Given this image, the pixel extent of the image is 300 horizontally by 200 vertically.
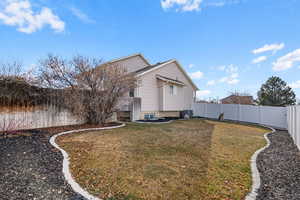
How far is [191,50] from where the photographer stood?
1636 cm

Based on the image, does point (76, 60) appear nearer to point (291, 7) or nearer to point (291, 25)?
point (291, 7)

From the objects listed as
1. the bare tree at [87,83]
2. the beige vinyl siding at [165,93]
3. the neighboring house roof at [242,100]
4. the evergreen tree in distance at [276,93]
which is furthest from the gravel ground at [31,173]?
the neighboring house roof at [242,100]

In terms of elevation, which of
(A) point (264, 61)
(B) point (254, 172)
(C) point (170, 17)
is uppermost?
(C) point (170, 17)

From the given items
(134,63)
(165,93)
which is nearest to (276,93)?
(165,93)

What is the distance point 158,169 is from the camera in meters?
3.86

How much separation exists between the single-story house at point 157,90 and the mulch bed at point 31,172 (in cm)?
700

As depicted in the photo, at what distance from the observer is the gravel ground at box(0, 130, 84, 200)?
281 centimetres

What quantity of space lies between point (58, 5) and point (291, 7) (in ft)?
44.7

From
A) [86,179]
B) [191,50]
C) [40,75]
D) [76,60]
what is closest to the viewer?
[86,179]

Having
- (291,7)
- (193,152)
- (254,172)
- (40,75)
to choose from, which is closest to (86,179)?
(193,152)

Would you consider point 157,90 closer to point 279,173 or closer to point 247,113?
point 247,113

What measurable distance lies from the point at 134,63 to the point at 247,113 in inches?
468

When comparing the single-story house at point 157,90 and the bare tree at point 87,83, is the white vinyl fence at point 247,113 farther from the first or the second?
the bare tree at point 87,83

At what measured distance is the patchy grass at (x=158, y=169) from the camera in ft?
9.83
